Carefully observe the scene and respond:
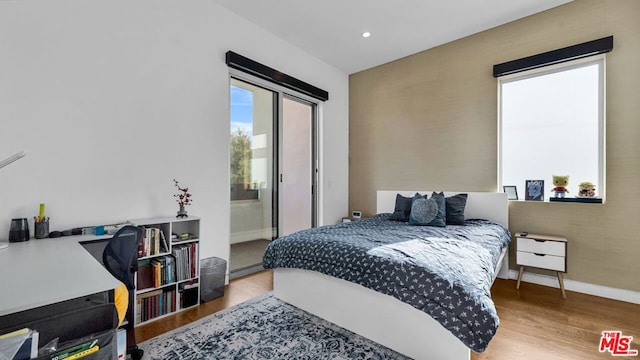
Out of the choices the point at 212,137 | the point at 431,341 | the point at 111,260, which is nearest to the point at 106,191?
the point at 111,260

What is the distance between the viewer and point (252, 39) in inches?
134

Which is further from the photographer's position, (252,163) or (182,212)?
(252,163)

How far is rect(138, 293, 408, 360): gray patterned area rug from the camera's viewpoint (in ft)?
5.94

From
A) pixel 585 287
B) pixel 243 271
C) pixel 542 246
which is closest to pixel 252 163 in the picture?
pixel 243 271

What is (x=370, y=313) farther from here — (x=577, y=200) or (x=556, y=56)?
(x=556, y=56)

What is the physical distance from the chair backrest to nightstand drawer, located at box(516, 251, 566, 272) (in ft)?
11.4

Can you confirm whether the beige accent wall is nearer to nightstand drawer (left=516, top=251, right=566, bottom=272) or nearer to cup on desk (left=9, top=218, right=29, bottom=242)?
nightstand drawer (left=516, top=251, right=566, bottom=272)

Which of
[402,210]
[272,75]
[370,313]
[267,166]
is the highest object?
[272,75]

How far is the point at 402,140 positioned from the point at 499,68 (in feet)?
4.79

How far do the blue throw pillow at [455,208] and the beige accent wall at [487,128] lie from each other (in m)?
0.37

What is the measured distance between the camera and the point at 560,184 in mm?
3045

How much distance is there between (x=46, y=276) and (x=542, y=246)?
379cm

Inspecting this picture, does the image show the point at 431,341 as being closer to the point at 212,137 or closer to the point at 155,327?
the point at 155,327

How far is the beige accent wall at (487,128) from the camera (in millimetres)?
2707
